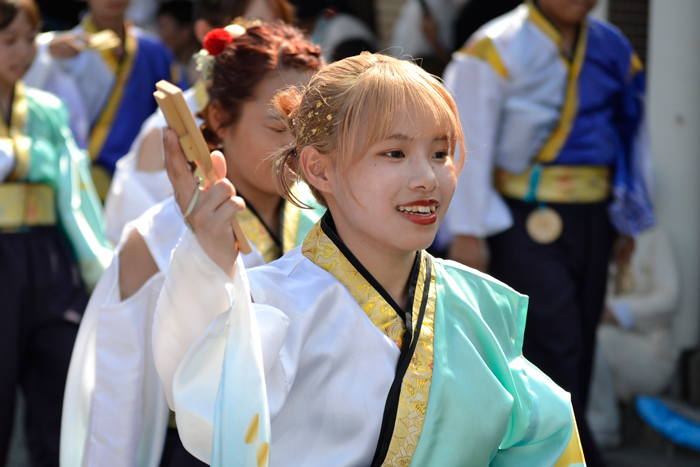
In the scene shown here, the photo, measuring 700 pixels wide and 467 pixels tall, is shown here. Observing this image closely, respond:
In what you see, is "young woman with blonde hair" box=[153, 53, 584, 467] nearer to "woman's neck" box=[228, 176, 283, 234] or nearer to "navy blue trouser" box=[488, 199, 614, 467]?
"woman's neck" box=[228, 176, 283, 234]

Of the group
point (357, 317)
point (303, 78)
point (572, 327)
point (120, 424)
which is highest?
point (303, 78)

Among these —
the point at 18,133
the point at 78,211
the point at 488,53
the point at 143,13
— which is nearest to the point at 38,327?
the point at 78,211

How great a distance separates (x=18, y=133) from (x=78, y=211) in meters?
0.36

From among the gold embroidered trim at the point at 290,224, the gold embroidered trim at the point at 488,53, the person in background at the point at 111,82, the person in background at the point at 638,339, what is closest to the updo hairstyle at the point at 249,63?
the gold embroidered trim at the point at 290,224

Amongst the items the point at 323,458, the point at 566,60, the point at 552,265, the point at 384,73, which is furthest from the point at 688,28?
the point at 323,458

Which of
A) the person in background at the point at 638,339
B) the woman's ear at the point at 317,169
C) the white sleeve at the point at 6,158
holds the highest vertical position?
the woman's ear at the point at 317,169

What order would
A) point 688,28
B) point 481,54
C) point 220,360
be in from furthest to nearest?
point 688,28
point 481,54
point 220,360

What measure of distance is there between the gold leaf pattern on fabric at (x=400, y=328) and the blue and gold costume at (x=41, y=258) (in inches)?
68.8

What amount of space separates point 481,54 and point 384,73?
2.05m

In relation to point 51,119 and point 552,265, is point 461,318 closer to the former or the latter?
point 552,265

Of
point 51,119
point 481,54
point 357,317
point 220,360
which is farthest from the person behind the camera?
point 481,54

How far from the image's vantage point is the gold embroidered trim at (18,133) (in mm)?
3321

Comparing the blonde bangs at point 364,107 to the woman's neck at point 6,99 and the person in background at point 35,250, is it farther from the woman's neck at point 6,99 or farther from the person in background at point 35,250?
the woman's neck at point 6,99

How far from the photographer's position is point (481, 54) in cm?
376
